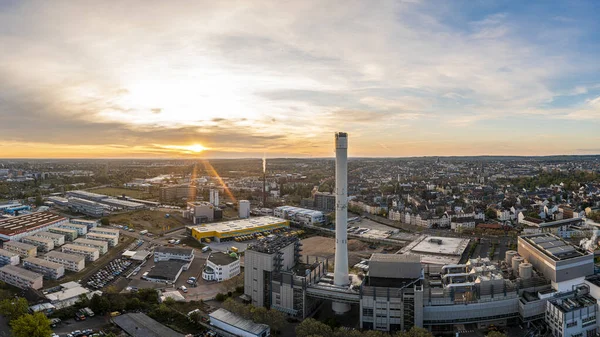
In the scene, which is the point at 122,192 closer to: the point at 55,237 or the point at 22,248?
the point at 55,237

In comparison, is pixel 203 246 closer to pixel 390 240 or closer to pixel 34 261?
pixel 34 261

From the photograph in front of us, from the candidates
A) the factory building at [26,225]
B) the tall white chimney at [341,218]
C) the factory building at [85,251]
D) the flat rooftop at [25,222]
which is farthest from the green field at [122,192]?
the tall white chimney at [341,218]

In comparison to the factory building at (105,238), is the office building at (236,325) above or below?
below

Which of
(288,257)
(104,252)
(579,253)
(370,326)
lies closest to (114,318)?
(288,257)

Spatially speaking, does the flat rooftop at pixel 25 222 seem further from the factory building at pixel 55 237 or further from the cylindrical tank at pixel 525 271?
the cylindrical tank at pixel 525 271

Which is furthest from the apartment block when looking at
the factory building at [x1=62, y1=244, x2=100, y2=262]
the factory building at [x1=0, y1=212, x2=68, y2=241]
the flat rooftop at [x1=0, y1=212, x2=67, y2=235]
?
the factory building at [x1=62, y1=244, x2=100, y2=262]

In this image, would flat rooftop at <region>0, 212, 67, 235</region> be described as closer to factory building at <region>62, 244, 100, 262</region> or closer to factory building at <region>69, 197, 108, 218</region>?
factory building at <region>69, 197, 108, 218</region>
